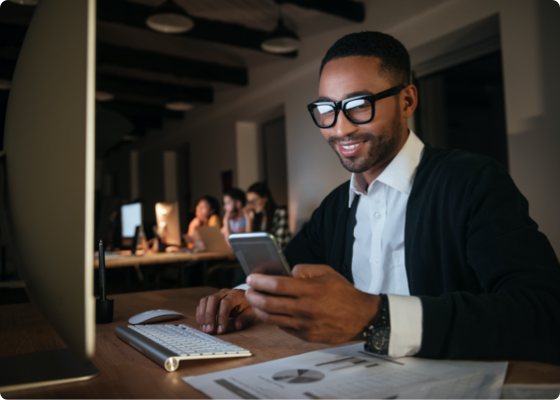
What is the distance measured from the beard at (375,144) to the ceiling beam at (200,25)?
4081mm

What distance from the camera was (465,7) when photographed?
139 inches

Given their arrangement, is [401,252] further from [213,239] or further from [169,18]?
[169,18]

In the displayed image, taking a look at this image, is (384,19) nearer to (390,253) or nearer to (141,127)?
(390,253)

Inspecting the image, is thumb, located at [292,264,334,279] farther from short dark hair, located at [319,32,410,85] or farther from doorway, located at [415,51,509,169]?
doorway, located at [415,51,509,169]

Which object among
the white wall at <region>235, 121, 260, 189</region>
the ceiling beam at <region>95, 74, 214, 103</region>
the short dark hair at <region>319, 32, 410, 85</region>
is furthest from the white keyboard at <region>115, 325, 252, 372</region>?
the ceiling beam at <region>95, 74, 214, 103</region>

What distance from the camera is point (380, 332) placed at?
26.0 inches

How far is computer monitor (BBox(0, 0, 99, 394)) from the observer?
42 centimetres

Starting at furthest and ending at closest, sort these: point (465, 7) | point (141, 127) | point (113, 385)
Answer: point (141, 127) < point (465, 7) < point (113, 385)

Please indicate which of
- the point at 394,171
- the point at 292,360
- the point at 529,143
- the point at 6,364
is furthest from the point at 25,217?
the point at 529,143

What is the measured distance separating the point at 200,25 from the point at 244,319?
4.86 meters

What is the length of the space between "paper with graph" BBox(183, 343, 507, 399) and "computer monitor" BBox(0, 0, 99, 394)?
0.74 ft

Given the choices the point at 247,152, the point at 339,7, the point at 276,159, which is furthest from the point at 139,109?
the point at 339,7

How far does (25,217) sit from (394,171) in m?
0.87

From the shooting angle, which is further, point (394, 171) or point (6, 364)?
point (394, 171)
